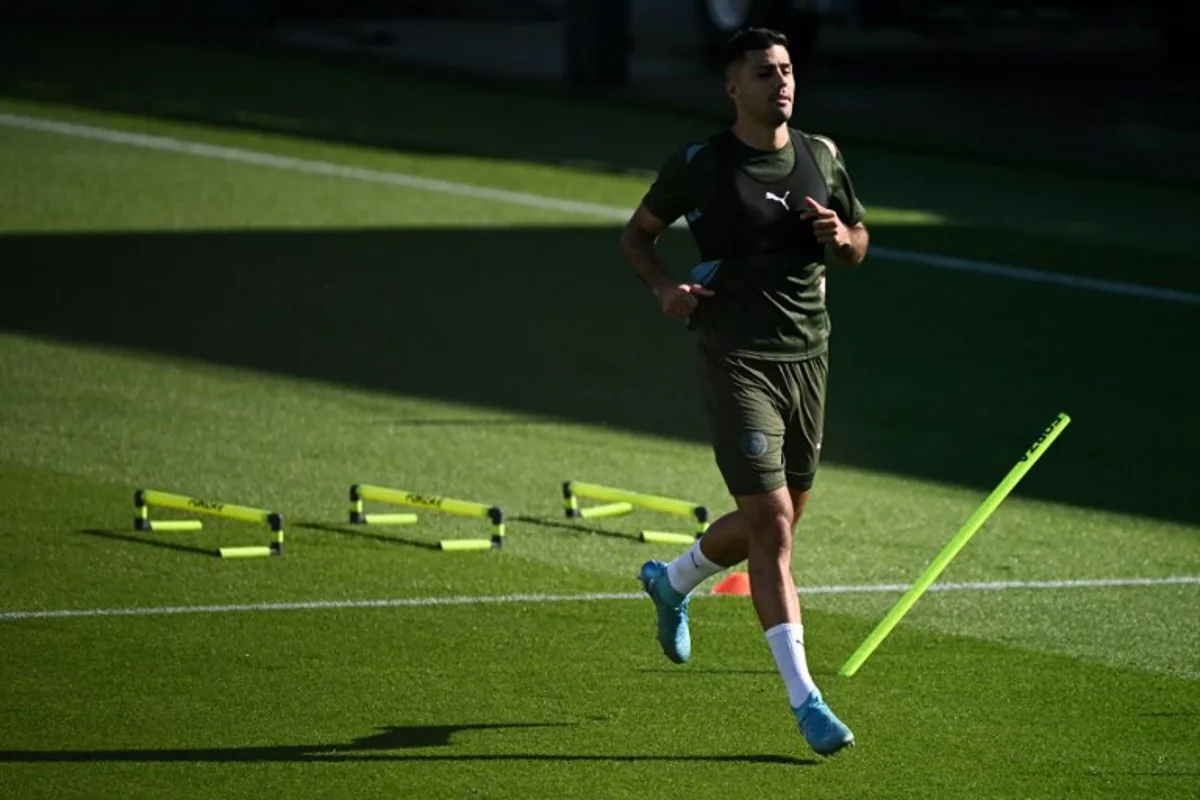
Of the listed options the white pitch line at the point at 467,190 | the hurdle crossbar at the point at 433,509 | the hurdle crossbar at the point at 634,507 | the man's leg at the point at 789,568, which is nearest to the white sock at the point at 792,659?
the man's leg at the point at 789,568

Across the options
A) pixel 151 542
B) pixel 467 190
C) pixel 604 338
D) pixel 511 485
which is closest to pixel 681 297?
pixel 151 542

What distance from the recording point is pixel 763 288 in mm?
9117

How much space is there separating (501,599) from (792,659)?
2.79 meters

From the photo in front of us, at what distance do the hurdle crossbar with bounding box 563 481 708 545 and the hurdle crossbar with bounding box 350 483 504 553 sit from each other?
502mm

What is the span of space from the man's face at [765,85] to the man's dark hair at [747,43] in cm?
2

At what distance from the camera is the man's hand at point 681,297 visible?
8977 millimetres

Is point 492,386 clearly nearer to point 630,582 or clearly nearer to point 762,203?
point 630,582

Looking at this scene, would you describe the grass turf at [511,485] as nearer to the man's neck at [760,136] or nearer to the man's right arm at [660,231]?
the man's right arm at [660,231]

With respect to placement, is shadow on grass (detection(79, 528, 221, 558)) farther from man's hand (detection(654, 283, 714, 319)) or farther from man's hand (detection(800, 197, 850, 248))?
man's hand (detection(800, 197, 850, 248))

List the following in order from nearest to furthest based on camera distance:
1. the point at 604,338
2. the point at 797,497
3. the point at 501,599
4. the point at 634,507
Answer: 1. the point at 797,497
2. the point at 501,599
3. the point at 634,507
4. the point at 604,338

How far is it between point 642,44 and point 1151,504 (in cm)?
1986

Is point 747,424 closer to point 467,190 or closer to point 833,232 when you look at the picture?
point 833,232

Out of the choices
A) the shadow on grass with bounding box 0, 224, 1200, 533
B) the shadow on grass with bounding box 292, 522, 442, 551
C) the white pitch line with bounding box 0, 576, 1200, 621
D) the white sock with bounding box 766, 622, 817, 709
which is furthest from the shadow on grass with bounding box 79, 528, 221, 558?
the white sock with bounding box 766, 622, 817, 709

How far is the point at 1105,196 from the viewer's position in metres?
23.9
